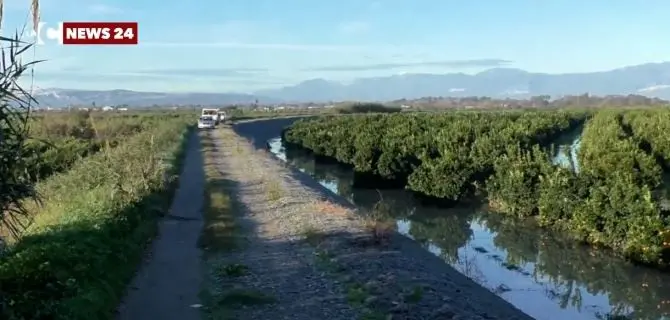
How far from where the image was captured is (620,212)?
1894 cm

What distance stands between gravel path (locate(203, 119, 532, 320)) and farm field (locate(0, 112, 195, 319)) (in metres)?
2.43

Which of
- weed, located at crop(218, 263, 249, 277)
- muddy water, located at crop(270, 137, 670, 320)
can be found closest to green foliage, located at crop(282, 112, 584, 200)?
muddy water, located at crop(270, 137, 670, 320)

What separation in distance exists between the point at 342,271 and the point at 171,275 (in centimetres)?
346

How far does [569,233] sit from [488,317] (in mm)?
9672

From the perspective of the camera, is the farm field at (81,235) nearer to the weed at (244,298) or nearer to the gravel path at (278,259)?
the weed at (244,298)

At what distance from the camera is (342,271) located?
51.9 feet

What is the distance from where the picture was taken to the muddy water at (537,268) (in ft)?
52.3

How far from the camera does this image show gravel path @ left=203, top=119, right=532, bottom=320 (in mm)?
12844

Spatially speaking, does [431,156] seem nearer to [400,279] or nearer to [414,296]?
[400,279]

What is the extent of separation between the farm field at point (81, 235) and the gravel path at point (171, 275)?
0.29 metres

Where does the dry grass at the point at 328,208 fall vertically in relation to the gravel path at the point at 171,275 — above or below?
below

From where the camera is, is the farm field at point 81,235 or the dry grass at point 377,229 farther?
the dry grass at point 377,229

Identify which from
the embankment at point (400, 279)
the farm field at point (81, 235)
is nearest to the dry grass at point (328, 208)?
the embankment at point (400, 279)

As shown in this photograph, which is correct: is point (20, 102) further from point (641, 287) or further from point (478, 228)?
point (478, 228)
